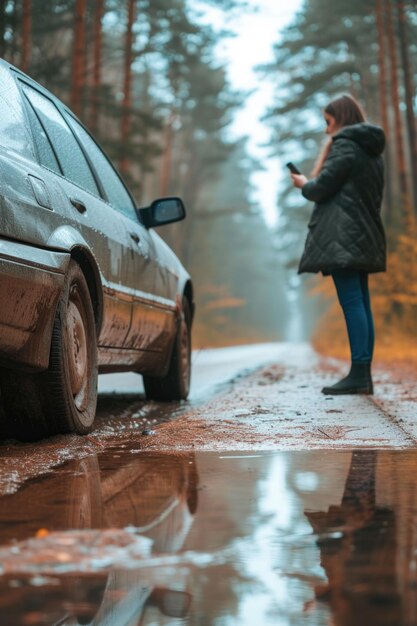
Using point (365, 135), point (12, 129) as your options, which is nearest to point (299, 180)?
point (365, 135)

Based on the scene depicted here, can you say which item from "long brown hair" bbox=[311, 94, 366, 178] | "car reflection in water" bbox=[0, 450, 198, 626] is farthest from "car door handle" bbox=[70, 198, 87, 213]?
"long brown hair" bbox=[311, 94, 366, 178]

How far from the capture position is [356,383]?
729 cm

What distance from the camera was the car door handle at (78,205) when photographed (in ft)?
16.1

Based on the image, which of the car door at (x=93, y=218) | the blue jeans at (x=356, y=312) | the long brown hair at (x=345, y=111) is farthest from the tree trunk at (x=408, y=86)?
the car door at (x=93, y=218)

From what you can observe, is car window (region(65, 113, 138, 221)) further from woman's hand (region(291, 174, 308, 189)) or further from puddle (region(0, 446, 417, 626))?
puddle (region(0, 446, 417, 626))

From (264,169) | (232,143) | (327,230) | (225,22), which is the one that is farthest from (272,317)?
(327,230)

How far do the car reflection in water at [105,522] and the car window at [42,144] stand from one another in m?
1.52

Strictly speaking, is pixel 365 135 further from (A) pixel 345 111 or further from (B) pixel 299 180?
(B) pixel 299 180

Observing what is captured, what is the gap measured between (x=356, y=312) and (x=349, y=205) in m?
0.84

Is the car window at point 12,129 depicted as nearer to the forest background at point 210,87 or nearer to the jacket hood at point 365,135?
the jacket hood at point 365,135

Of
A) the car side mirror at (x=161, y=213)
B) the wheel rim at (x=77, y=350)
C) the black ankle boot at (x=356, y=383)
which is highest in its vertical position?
the car side mirror at (x=161, y=213)

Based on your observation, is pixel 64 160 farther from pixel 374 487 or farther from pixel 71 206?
pixel 374 487

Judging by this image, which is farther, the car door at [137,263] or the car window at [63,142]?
the car door at [137,263]

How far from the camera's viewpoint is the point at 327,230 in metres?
7.61
